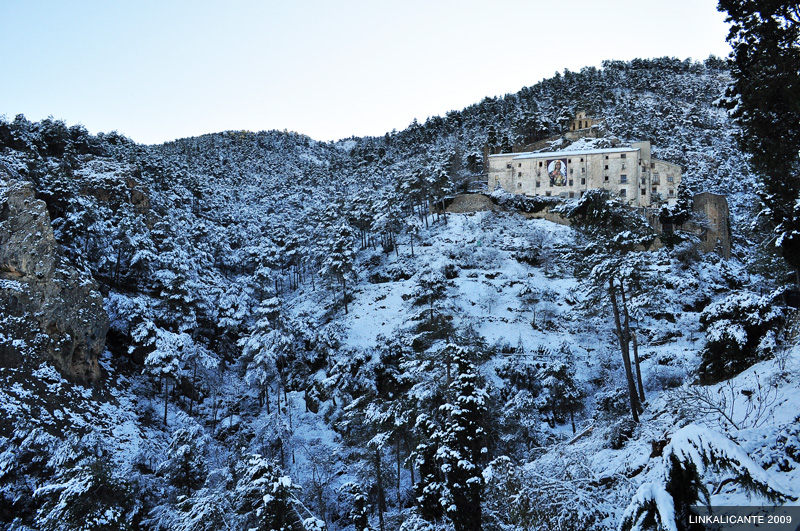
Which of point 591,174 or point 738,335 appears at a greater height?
point 591,174

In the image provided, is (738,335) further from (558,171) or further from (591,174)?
(558,171)

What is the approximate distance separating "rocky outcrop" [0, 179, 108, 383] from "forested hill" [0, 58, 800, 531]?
0.44 feet

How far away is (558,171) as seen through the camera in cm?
6825

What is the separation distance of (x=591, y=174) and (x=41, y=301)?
6512cm

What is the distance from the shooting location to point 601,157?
66062mm

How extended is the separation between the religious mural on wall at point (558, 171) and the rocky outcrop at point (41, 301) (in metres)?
59.4

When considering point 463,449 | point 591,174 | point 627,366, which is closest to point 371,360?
point 463,449

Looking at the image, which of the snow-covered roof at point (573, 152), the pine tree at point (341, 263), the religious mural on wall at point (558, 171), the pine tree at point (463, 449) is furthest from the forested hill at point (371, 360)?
the snow-covered roof at point (573, 152)

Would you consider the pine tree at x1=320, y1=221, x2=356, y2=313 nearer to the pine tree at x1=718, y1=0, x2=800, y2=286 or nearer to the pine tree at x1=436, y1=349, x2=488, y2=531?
the pine tree at x1=436, y1=349, x2=488, y2=531

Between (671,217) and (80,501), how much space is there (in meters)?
59.7

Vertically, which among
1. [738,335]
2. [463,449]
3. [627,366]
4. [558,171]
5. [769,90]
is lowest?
[463,449]

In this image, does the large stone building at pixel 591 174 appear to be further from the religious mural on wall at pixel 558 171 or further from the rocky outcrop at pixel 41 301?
the rocky outcrop at pixel 41 301

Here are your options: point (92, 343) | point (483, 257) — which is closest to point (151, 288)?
point (92, 343)

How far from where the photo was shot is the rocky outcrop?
28.2 meters
